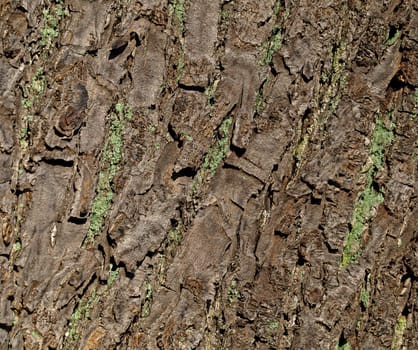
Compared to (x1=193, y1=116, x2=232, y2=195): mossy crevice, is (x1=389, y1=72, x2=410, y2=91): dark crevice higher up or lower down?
higher up

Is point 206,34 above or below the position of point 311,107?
above

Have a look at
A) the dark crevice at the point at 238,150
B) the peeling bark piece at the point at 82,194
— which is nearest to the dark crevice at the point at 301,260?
the dark crevice at the point at 238,150

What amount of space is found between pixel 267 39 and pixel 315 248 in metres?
0.52

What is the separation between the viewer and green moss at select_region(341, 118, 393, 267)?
66.2 inches

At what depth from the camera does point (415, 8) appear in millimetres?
1660

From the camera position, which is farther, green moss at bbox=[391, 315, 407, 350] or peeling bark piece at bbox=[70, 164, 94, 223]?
green moss at bbox=[391, 315, 407, 350]

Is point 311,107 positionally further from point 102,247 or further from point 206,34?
point 102,247

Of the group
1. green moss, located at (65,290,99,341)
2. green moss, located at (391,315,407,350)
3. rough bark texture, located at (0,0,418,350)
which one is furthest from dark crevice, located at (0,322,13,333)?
green moss, located at (391,315,407,350)

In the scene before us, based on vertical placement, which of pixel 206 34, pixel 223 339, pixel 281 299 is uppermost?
pixel 206 34

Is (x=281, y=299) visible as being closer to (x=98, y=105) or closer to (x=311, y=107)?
(x=311, y=107)

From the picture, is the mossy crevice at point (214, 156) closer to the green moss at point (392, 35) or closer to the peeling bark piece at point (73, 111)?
the peeling bark piece at point (73, 111)

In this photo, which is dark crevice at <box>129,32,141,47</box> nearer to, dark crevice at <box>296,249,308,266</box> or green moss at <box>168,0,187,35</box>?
green moss at <box>168,0,187,35</box>

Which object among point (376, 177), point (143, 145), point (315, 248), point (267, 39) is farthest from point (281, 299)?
point (267, 39)

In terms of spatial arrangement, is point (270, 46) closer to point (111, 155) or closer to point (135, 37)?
point (135, 37)
